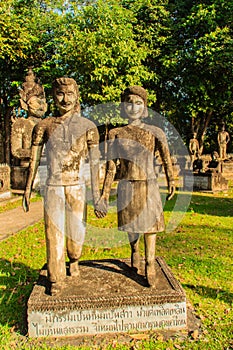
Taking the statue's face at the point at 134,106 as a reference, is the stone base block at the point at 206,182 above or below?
below

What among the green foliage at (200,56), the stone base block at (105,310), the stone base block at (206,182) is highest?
the green foliage at (200,56)

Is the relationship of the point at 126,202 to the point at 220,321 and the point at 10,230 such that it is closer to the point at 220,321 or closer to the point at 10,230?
the point at 220,321

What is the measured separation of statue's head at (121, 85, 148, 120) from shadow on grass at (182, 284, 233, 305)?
2.63m

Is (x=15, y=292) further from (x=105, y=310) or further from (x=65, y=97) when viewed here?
(x=65, y=97)

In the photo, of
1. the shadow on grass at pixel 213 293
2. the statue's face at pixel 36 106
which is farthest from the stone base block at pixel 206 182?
the shadow on grass at pixel 213 293

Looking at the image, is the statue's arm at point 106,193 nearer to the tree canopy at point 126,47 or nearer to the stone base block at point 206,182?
the stone base block at point 206,182

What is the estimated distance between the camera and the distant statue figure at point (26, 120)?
11728 millimetres

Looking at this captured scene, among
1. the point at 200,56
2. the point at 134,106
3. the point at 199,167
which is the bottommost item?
the point at 199,167

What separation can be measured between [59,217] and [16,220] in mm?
5527

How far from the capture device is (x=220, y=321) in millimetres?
Result: 3688

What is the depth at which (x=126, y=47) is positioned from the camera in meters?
14.7

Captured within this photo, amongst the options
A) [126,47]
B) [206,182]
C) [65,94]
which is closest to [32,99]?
[126,47]

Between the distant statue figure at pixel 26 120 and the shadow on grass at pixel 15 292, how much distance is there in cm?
691

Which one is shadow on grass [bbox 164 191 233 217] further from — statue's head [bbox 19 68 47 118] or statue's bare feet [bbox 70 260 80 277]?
statue's bare feet [bbox 70 260 80 277]
